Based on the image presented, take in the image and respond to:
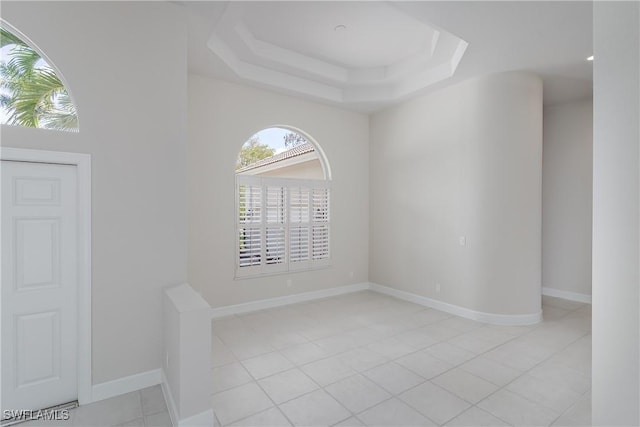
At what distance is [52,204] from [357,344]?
306 cm

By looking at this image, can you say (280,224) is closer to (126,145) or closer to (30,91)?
(126,145)

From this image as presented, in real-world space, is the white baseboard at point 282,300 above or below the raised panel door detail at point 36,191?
below

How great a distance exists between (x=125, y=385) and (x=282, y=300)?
2.59 meters

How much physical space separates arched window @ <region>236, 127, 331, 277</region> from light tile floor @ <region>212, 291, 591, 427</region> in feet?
2.80

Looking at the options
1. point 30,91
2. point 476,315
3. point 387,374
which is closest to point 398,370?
point 387,374

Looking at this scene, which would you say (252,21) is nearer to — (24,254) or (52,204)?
(52,204)

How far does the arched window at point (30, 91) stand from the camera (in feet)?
7.40

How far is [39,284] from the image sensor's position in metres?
2.34

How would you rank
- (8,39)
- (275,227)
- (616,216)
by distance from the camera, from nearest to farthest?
1. (616,216)
2. (8,39)
3. (275,227)

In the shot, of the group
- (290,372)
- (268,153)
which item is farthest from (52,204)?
(268,153)

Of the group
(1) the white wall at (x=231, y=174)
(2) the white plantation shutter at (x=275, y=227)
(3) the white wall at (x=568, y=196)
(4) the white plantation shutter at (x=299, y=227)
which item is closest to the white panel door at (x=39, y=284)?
(1) the white wall at (x=231, y=174)

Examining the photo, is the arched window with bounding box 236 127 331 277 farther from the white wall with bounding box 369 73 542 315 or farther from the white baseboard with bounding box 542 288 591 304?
the white baseboard with bounding box 542 288 591 304

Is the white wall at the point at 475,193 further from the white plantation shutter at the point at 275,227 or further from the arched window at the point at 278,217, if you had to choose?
the white plantation shutter at the point at 275,227

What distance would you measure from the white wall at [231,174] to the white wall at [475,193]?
3.45ft
